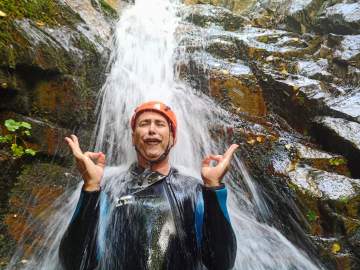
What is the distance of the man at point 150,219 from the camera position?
3193mm

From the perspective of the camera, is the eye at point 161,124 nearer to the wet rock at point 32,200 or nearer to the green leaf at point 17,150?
the wet rock at point 32,200

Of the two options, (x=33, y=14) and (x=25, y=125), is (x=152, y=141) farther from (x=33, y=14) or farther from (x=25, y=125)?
(x=33, y=14)

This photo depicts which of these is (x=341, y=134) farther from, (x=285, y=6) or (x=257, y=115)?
(x=285, y=6)

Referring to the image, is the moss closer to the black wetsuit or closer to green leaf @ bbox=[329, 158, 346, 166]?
the black wetsuit

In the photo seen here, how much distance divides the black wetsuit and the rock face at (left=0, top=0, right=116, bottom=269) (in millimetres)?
1397

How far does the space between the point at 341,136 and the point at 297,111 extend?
3.44ft

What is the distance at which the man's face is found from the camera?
12.3ft

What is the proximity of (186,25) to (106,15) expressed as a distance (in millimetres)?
2319

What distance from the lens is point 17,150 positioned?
4684 mm

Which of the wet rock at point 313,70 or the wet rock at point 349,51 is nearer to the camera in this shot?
the wet rock at point 313,70

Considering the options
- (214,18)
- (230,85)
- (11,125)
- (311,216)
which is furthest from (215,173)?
(214,18)

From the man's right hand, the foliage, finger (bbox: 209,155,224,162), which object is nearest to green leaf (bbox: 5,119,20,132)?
the foliage

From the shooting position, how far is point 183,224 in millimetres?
3457

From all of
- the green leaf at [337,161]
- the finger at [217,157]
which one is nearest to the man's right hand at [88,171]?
the finger at [217,157]
